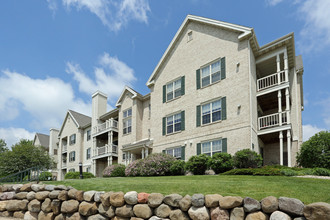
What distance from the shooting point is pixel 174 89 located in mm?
22734

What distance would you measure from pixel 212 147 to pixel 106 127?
16.4m

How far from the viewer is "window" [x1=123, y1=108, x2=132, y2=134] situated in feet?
93.7

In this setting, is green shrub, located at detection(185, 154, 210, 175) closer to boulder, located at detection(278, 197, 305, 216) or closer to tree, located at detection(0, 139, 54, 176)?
boulder, located at detection(278, 197, 305, 216)

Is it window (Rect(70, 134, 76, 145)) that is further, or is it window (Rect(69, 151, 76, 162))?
window (Rect(70, 134, 76, 145))

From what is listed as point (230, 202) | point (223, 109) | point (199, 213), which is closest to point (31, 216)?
point (199, 213)

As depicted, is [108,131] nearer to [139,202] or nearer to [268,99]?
[268,99]

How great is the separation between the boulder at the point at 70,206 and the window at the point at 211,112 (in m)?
12.2

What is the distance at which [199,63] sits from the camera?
21.0 metres

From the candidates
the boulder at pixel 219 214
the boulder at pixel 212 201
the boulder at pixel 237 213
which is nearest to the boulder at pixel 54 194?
the boulder at pixel 212 201

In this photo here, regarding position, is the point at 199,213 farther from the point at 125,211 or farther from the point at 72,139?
the point at 72,139

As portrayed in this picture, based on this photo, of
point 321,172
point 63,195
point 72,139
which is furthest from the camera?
point 72,139

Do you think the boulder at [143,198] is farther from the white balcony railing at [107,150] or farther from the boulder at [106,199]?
the white balcony railing at [107,150]

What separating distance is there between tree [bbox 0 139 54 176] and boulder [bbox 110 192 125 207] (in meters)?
29.4

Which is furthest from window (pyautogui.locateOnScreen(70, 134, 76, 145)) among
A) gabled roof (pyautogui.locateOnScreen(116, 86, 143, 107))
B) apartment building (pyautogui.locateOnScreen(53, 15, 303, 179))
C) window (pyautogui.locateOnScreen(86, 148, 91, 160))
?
apartment building (pyautogui.locateOnScreen(53, 15, 303, 179))
